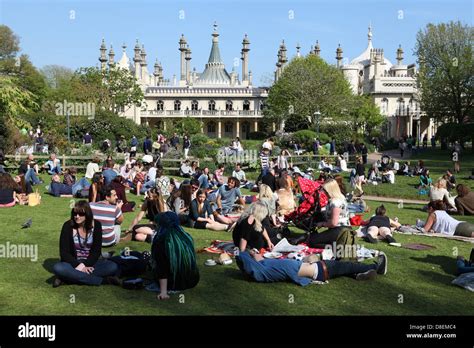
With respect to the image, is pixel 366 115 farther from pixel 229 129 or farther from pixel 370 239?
pixel 370 239

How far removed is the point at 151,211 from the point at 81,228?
10.1 ft

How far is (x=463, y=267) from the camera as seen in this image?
8.72 m

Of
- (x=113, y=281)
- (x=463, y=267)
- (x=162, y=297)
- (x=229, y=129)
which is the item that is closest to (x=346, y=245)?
(x=463, y=267)

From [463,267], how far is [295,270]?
2.66 meters

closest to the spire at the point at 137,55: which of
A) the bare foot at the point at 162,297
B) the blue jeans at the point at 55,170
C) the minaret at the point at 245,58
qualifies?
the minaret at the point at 245,58

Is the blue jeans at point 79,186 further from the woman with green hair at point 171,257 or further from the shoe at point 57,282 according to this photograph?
the woman with green hair at point 171,257

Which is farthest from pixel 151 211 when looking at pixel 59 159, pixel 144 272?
pixel 59 159

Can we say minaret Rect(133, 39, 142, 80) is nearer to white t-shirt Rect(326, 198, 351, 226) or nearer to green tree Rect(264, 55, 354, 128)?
green tree Rect(264, 55, 354, 128)

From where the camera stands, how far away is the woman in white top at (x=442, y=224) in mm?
11445

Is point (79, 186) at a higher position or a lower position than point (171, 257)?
higher

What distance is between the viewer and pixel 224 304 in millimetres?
7316

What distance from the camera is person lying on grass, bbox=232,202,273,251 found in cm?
911

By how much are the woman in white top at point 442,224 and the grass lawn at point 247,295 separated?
5.93 ft

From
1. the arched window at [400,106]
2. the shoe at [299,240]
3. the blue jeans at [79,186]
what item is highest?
the arched window at [400,106]
